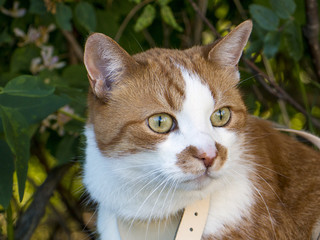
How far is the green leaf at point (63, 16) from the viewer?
2299mm

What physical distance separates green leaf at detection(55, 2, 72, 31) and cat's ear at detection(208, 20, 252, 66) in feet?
2.54

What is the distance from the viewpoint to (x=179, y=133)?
66.4 inches

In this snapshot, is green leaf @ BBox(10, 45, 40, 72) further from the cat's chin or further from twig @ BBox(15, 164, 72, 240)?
the cat's chin

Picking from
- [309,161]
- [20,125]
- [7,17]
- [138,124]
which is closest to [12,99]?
[20,125]

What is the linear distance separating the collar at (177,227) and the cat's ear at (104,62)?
53 centimetres

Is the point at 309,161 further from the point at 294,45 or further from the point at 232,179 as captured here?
the point at 294,45

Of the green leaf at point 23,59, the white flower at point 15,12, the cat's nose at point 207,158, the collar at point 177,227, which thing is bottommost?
the collar at point 177,227

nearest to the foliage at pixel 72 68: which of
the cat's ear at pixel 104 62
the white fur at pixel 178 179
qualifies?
the cat's ear at pixel 104 62

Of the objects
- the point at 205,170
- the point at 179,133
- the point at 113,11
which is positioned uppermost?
the point at 113,11

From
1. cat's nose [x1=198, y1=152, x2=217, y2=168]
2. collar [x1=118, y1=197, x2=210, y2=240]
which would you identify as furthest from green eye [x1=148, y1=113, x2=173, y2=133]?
collar [x1=118, y1=197, x2=210, y2=240]

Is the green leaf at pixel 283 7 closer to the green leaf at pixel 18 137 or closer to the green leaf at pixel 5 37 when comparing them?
the green leaf at pixel 18 137

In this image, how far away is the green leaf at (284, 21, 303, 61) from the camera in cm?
236

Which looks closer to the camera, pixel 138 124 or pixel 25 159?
pixel 138 124

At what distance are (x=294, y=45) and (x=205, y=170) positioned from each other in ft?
3.55
